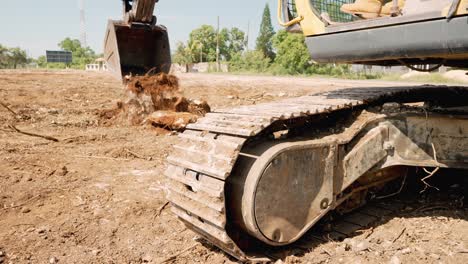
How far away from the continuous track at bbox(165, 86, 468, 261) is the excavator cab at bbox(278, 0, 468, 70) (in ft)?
1.30

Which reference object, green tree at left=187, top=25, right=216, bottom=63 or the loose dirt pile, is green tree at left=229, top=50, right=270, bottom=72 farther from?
the loose dirt pile

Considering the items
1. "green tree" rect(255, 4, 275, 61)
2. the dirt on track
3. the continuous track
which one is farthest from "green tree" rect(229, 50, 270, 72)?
the continuous track

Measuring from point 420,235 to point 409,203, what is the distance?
0.70 m

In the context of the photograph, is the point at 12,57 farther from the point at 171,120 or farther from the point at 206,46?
the point at 171,120

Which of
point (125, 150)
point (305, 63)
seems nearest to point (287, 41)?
point (305, 63)

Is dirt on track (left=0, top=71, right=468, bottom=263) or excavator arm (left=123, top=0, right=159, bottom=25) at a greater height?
excavator arm (left=123, top=0, right=159, bottom=25)

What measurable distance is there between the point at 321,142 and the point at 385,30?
0.78 m

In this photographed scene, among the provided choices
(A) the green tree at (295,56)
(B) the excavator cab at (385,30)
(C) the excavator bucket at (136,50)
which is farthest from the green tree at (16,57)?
(B) the excavator cab at (385,30)

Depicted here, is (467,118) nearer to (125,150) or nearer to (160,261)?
(160,261)

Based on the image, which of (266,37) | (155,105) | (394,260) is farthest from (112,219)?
(266,37)

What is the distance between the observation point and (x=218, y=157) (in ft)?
8.27

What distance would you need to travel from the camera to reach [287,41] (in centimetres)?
4531

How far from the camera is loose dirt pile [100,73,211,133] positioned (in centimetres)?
699

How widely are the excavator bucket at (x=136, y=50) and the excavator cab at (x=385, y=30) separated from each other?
12.8ft
